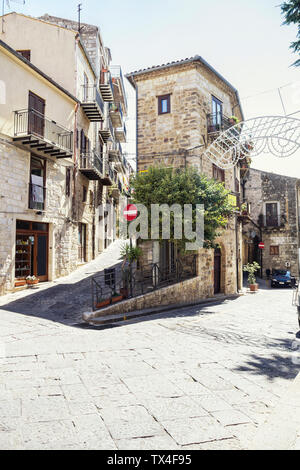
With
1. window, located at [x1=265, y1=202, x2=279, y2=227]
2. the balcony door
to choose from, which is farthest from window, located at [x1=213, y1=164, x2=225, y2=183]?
Answer: window, located at [x1=265, y1=202, x2=279, y2=227]

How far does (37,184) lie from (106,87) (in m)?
10.7

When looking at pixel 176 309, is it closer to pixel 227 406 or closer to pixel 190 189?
pixel 190 189

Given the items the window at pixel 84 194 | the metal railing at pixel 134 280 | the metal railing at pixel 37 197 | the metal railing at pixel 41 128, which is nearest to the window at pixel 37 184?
the metal railing at pixel 37 197

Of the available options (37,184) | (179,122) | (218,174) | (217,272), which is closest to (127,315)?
(37,184)

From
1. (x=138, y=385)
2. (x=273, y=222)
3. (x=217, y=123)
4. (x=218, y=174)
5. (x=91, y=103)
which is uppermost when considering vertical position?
(x=91, y=103)

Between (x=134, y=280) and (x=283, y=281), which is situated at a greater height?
(x=134, y=280)

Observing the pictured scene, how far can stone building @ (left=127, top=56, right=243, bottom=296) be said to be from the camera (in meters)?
14.5

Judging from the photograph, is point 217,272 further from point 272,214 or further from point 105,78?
point 105,78

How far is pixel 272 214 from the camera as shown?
96.0 ft

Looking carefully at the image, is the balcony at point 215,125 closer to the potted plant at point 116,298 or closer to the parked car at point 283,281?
the potted plant at point 116,298

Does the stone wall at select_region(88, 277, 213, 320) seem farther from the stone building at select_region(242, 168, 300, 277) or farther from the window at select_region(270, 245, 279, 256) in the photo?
the window at select_region(270, 245, 279, 256)

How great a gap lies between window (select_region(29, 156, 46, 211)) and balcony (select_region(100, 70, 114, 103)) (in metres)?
9.43

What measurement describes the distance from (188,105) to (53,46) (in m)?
7.88
